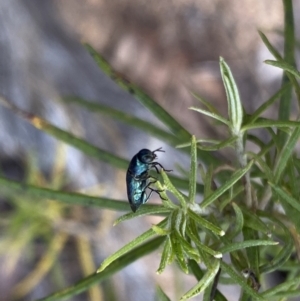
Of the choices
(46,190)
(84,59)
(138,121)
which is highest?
(84,59)

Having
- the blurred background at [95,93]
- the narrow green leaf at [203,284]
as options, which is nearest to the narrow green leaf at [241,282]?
the narrow green leaf at [203,284]

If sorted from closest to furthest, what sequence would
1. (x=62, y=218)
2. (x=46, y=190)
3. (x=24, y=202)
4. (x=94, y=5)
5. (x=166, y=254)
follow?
(x=166, y=254), (x=46, y=190), (x=24, y=202), (x=62, y=218), (x=94, y=5)

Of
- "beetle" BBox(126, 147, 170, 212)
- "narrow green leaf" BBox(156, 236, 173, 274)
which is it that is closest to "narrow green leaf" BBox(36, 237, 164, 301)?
"beetle" BBox(126, 147, 170, 212)

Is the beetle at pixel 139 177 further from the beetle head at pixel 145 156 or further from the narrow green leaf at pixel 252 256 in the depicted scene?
the narrow green leaf at pixel 252 256

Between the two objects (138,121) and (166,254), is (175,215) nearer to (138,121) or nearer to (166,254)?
(166,254)

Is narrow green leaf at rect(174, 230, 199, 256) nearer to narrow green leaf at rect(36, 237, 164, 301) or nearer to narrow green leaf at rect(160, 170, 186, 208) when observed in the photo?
narrow green leaf at rect(160, 170, 186, 208)

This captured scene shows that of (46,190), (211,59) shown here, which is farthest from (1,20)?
(46,190)
